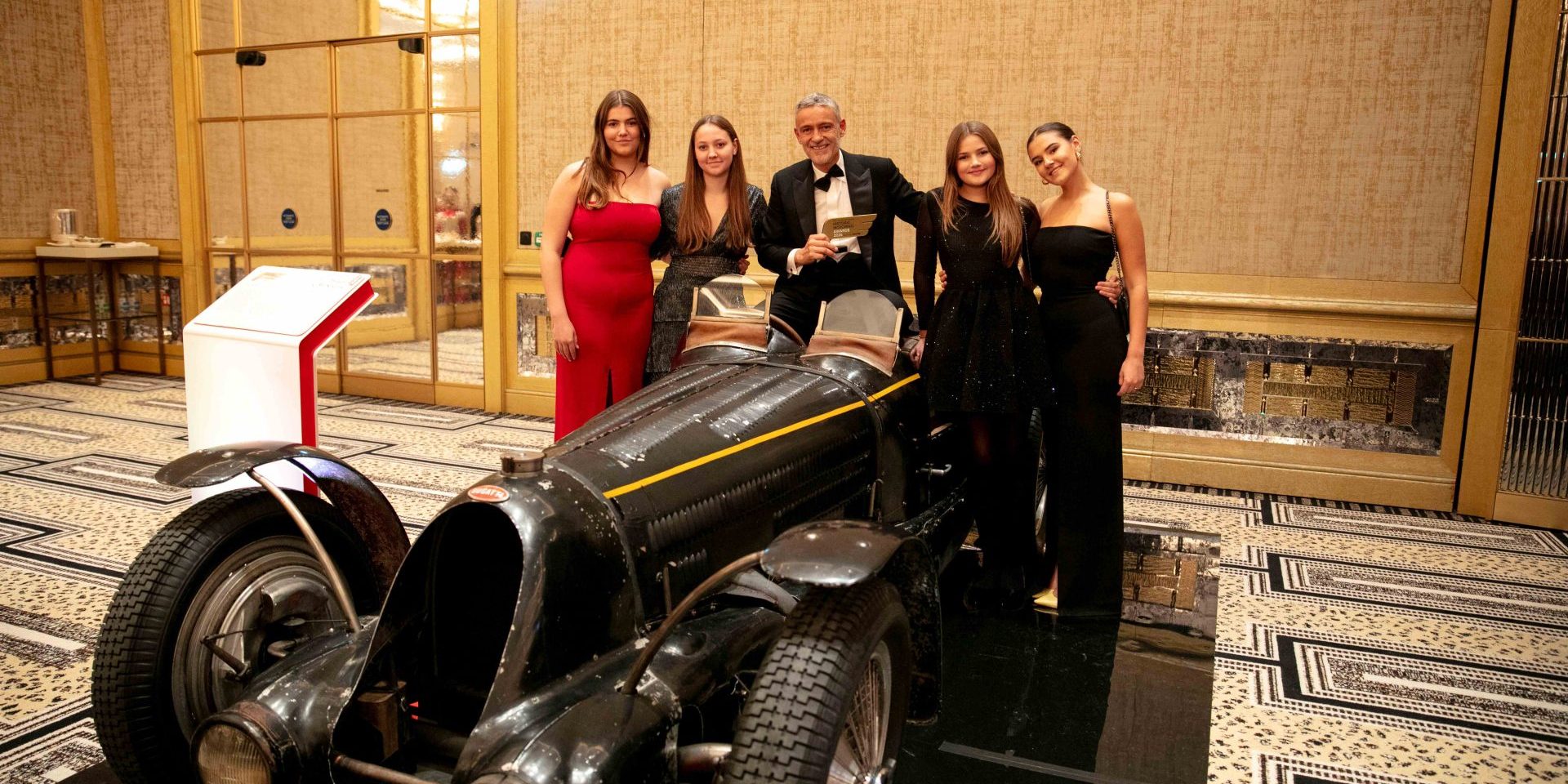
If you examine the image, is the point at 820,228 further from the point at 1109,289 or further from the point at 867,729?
the point at 867,729

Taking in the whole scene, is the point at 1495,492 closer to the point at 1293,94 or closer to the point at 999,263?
the point at 1293,94

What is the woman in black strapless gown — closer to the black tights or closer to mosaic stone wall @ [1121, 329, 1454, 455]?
the black tights

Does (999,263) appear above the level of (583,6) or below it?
below

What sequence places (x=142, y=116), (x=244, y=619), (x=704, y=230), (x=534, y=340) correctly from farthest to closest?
(x=142, y=116), (x=534, y=340), (x=704, y=230), (x=244, y=619)

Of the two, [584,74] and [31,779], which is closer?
[31,779]

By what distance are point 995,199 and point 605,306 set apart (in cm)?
140

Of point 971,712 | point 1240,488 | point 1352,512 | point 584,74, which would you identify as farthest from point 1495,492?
point 584,74

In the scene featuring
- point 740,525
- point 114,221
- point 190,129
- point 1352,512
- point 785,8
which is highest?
point 785,8

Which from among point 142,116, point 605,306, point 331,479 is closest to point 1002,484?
point 605,306

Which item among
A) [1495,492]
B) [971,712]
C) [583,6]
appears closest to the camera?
[971,712]

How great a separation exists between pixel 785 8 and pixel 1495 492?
4.46m

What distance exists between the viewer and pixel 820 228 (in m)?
3.65

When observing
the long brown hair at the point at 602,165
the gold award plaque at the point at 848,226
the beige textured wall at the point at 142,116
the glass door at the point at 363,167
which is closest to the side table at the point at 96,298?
the beige textured wall at the point at 142,116

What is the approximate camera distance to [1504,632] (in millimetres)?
3549
